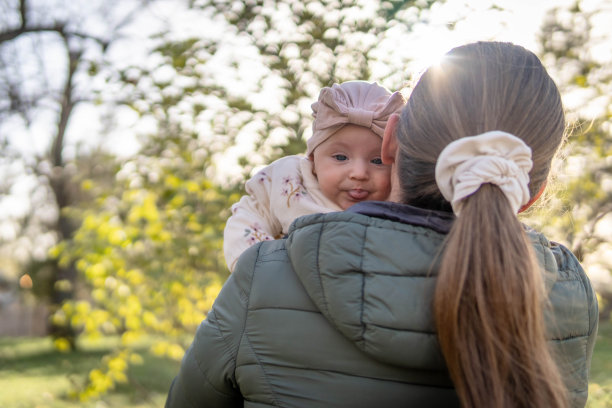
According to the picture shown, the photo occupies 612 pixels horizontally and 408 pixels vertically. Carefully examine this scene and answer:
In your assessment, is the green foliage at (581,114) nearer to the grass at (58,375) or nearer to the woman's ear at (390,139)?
the woman's ear at (390,139)

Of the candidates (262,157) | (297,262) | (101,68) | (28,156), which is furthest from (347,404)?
(28,156)

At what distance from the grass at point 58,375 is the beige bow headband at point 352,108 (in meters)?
3.23

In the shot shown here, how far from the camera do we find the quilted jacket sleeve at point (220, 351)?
1.18 meters

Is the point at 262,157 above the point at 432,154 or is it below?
below

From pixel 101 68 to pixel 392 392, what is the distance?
10.2ft

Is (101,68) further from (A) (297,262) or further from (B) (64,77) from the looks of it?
(B) (64,77)

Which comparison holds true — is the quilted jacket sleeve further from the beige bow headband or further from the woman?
the beige bow headband

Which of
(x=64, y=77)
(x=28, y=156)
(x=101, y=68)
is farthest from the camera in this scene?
(x=28, y=156)

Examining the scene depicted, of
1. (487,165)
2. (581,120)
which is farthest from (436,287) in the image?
(581,120)

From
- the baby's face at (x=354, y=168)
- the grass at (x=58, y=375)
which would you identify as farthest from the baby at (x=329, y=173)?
the grass at (x=58, y=375)

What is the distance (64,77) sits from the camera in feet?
23.9

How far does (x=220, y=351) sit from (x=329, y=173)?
0.80m

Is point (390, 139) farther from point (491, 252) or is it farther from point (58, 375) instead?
point (58, 375)

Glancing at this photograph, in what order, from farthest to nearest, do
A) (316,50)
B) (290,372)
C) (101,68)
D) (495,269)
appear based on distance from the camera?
(101,68)
(316,50)
(290,372)
(495,269)
